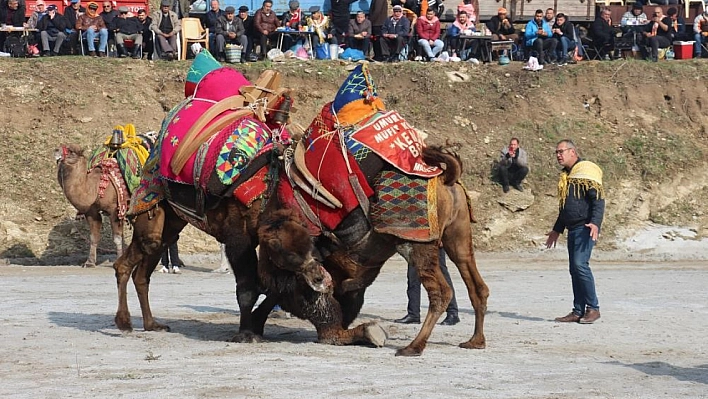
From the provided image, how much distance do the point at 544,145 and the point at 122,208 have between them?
9510 millimetres

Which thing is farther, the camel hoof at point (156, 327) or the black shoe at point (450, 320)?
the black shoe at point (450, 320)

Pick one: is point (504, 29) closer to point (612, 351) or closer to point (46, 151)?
point (46, 151)

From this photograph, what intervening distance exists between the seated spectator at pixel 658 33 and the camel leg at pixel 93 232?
14.4 meters

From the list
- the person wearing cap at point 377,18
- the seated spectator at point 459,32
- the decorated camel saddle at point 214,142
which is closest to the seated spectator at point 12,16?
the person wearing cap at point 377,18

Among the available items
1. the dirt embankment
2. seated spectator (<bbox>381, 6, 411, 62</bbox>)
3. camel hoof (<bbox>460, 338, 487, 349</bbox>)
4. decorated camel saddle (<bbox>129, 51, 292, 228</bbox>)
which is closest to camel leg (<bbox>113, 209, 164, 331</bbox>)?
decorated camel saddle (<bbox>129, 51, 292, 228</bbox>)

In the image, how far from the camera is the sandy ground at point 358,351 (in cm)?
873

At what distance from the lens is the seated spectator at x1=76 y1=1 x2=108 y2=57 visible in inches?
1040

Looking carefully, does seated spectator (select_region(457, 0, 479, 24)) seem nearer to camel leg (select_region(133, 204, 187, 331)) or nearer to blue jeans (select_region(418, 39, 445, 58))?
blue jeans (select_region(418, 39, 445, 58))

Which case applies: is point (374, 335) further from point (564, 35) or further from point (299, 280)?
point (564, 35)

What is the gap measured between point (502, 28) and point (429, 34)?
1987 mm

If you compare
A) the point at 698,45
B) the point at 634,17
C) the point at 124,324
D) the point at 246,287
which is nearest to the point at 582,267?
the point at 246,287

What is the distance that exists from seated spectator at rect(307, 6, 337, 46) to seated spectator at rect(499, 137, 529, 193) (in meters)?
5.82

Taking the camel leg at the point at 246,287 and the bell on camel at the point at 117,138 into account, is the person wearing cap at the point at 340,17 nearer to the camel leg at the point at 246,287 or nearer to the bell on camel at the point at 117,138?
the bell on camel at the point at 117,138

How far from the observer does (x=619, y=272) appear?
19.1 metres
